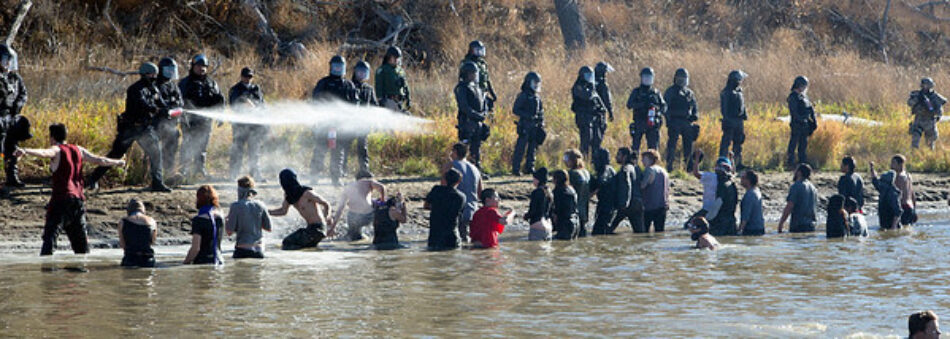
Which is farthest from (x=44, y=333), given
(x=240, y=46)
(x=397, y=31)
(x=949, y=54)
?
(x=949, y=54)

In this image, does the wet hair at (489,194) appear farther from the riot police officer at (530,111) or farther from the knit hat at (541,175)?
the riot police officer at (530,111)

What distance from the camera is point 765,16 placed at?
134 feet

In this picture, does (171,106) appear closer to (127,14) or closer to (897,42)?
(127,14)

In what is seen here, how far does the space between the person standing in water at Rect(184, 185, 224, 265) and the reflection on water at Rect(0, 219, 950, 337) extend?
0.60 ft

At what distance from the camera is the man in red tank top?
14.0m

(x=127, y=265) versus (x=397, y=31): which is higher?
(x=397, y=31)

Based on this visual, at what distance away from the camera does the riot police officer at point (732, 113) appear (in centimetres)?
2261

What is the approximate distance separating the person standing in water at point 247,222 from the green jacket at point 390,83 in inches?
213

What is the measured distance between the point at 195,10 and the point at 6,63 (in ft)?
46.8

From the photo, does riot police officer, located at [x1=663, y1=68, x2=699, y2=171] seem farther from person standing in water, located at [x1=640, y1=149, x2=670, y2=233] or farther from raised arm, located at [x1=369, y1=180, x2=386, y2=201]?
raised arm, located at [x1=369, y1=180, x2=386, y2=201]

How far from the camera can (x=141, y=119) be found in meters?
17.2

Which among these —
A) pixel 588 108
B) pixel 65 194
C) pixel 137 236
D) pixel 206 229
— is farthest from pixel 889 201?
pixel 65 194

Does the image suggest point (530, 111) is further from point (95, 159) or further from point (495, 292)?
point (495, 292)

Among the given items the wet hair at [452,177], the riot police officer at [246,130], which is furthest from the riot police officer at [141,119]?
the wet hair at [452,177]
